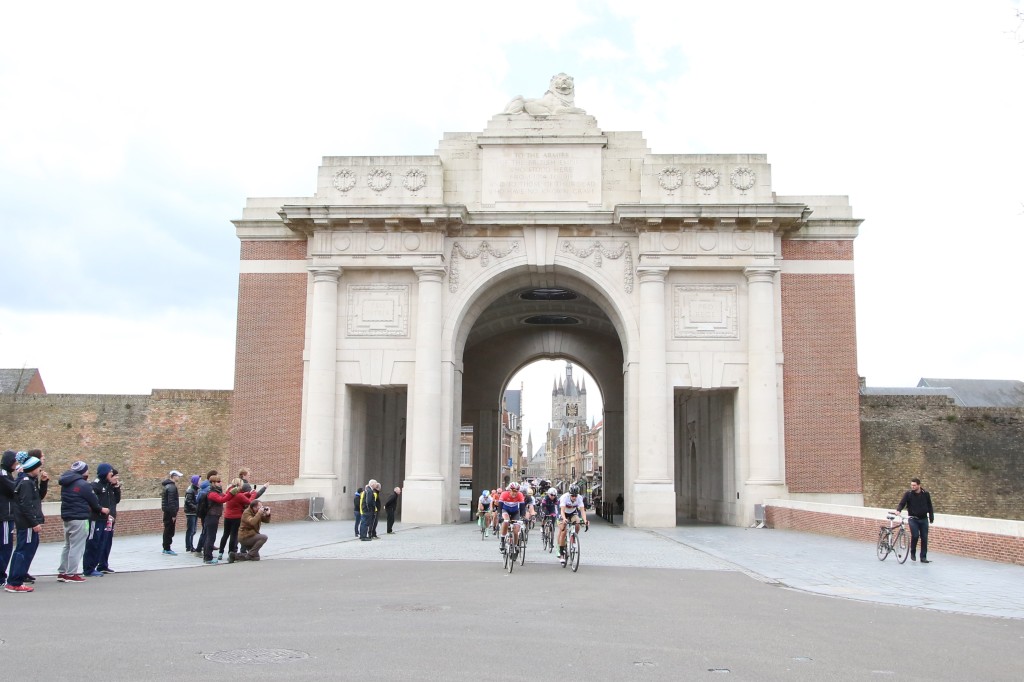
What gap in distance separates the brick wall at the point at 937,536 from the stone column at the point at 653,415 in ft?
14.4

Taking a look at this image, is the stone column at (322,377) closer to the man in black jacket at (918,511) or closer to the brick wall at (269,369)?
the brick wall at (269,369)

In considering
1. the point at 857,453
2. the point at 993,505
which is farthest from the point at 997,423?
the point at 857,453

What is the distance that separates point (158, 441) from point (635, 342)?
18.6 metres

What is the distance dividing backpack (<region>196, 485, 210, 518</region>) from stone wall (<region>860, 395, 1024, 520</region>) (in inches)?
946

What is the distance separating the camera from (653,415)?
104ft

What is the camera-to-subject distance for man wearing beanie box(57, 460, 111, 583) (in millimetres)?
13516

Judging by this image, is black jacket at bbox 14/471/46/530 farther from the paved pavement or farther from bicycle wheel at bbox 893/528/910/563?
bicycle wheel at bbox 893/528/910/563

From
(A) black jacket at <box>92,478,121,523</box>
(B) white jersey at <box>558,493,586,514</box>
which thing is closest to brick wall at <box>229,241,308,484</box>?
(A) black jacket at <box>92,478,121,523</box>

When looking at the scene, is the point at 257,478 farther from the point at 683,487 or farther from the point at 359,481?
the point at 683,487

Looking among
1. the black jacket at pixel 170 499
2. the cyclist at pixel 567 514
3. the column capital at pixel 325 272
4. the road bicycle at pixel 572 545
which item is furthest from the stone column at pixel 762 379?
the black jacket at pixel 170 499

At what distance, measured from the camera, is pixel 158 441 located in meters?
37.0

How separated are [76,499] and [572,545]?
7.54 m

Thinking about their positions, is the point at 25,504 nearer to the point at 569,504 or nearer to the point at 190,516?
the point at 190,516

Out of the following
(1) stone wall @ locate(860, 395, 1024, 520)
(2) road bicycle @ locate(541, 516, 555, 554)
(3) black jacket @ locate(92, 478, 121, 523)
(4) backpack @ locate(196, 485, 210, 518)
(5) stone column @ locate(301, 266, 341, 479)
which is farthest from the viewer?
(1) stone wall @ locate(860, 395, 1024, 520)
